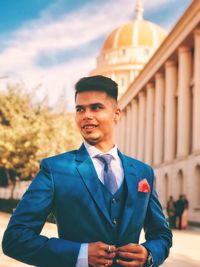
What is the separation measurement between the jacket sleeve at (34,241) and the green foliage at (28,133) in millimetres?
26564

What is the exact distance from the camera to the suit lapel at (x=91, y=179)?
8.50 feet

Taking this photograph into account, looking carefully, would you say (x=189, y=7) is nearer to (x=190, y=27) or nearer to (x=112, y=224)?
(x=190, y=27)

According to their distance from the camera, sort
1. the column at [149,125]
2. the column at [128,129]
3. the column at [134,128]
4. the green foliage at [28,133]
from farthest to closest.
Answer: the column at [128,129] < the column at [134,128] < the column at [149,125] < the green foliage at [28,133]

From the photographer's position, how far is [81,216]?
2580 mm

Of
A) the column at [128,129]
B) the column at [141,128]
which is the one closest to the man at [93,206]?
the column at [141,128]

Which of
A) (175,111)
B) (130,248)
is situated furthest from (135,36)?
(130,248)

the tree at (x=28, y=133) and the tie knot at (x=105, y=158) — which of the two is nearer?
the tie knot at (x=105, y=158)

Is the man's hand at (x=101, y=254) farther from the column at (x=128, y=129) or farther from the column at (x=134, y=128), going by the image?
the column at (x=128, y=129)

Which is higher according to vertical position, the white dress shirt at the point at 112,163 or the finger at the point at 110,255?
the white dress shirt at the point at 112,163

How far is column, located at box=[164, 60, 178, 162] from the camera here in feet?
133

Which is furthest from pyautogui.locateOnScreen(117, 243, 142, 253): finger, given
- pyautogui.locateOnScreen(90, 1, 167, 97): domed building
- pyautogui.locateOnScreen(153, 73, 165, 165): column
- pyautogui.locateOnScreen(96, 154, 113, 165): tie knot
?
pyautogui.locateOnScreen(90, 1, 167, 97): domed building

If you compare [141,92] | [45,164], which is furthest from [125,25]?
[45,164]

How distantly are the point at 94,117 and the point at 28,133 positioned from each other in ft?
92.0

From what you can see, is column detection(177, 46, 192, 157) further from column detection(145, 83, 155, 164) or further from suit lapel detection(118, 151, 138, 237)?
suit lapel detection(118, 151, 138, 237)
